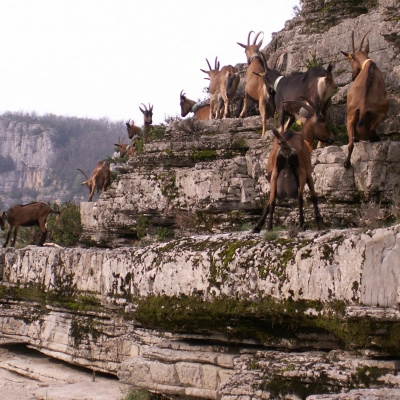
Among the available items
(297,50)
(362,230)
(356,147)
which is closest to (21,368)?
(356,147)

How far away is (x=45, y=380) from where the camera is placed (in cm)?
1104

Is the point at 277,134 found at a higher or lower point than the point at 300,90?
lower

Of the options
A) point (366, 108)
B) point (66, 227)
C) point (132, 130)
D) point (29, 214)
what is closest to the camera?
point (366, 108)

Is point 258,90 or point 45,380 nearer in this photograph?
point 45,380

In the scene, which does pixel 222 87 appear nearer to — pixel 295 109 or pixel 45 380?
pixel 295 109

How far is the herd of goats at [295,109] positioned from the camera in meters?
8.67

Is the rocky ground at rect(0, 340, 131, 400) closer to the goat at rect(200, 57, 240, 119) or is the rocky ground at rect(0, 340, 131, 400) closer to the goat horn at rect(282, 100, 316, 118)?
the goat horn at rect(282, 100, 316, 118)

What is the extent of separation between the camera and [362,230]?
678 cm

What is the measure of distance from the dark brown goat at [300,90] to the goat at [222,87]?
9.40 feet

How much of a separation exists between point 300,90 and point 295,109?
308 mm

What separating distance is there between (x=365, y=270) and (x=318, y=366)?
1029 mm

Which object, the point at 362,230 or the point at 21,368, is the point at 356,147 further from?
the point at 21,368

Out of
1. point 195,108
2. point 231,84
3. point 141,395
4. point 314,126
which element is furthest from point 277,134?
point 195,108

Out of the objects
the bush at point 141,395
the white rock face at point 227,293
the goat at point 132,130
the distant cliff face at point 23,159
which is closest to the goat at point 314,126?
the white rock face at point 227,293
